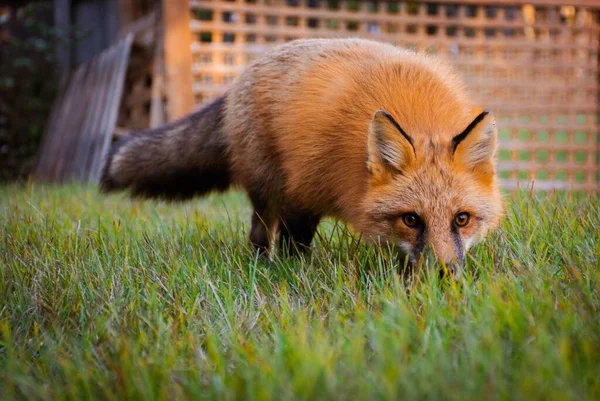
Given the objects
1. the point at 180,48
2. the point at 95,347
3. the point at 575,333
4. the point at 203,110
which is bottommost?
the point at 95,347

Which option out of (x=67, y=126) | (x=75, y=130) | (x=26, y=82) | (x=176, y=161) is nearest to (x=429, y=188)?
(x=176, y=161)

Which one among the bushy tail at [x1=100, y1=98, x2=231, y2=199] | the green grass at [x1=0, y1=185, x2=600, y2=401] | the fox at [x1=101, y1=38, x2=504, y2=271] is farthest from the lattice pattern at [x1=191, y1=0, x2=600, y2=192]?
the green grass at [x1=0, y1=185, x2=600, y2=401]

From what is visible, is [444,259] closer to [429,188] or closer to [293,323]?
[429,188]

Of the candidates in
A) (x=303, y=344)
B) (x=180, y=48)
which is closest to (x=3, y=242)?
(x=303, y=344)

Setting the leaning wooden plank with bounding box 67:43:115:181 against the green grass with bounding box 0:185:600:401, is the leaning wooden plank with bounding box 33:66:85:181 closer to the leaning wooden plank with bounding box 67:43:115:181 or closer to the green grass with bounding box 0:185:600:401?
the leaning wooden plank with bounding box 67:43:115:181

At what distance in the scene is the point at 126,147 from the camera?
4.68 metres

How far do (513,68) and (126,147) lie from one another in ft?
21.8

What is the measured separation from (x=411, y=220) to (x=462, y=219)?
267mm

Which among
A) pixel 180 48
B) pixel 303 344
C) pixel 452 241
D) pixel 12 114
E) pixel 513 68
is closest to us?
pixel 303 344

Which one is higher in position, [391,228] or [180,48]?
[180,48]

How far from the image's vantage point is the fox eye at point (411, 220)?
310 centimetres

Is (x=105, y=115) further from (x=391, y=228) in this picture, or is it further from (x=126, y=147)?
(x=391, y=228)

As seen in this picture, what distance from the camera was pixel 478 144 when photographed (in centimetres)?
322

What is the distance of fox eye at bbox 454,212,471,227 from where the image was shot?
3117 mm
